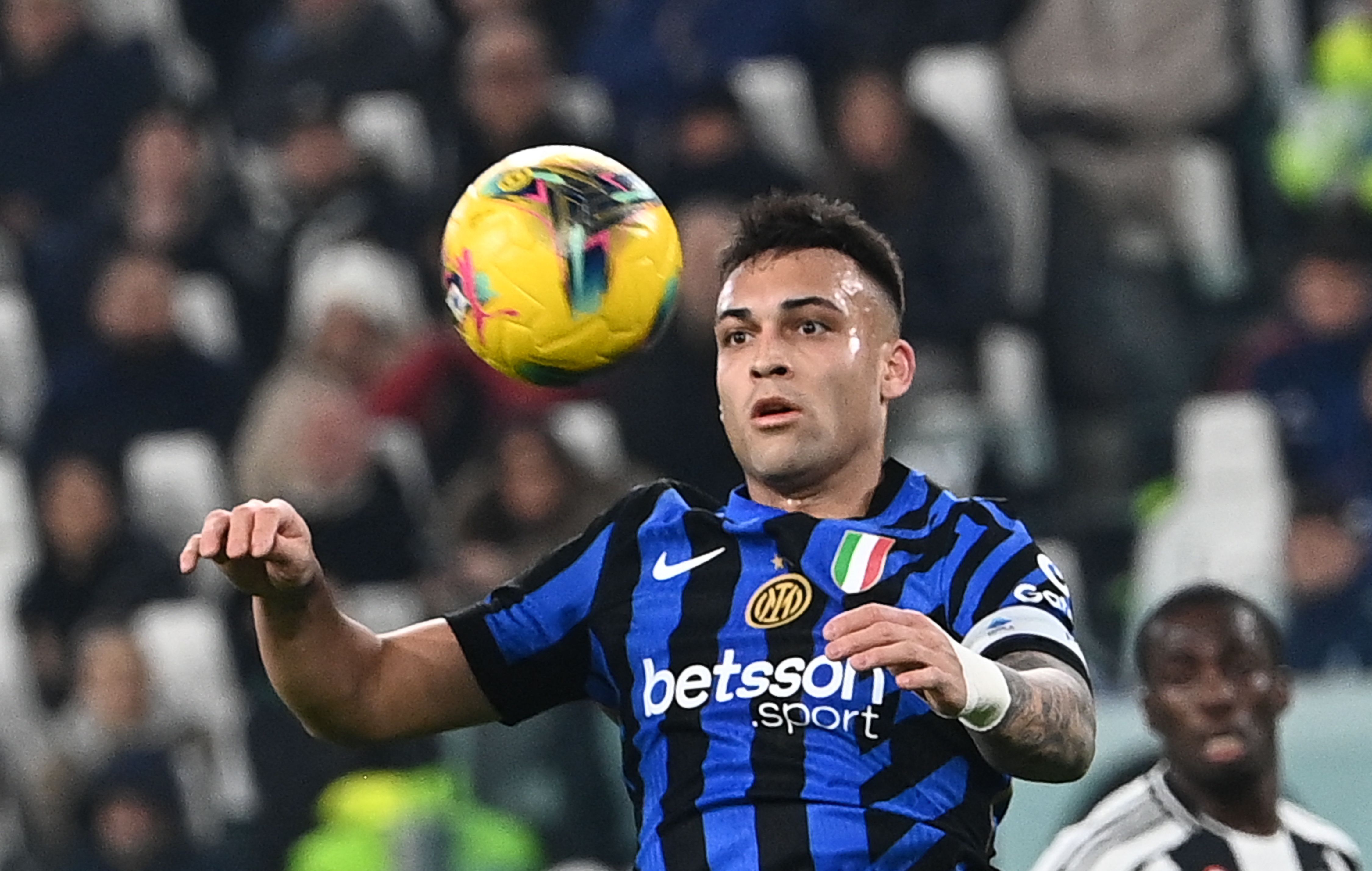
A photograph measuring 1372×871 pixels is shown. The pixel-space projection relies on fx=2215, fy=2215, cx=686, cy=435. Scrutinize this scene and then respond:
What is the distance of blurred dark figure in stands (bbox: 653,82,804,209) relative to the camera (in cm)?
753

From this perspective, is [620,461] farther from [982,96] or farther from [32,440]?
[32,440]

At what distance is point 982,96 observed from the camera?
7582 mm

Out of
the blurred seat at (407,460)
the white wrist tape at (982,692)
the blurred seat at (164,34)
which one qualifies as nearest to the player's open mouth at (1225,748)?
the white wrist tape at (982,692)

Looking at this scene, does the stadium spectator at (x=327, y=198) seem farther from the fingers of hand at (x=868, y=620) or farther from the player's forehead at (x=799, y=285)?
the fingers of hand at (x=868, y=620)

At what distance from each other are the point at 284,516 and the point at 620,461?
423 cm

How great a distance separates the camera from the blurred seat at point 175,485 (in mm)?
8359

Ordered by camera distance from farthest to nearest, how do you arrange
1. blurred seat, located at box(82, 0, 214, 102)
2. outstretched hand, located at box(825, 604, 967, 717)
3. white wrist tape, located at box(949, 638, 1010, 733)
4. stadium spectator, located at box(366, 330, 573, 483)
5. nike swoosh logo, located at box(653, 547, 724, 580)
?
blurred seat, located at box(82, 0, 214, 102), stadium spectator, located at box(366, 330, 573, 483), nike swoosh logo, located at box(653, 547, 724, 580), white wrist tape, located at box(949, 638, 1010, 733), outstretched hand, located at box(825, 604, 967, 717)

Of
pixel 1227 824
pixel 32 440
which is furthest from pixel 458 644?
pixel 32 440

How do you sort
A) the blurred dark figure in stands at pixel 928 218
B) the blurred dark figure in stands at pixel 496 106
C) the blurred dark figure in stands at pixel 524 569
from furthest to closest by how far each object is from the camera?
the blurred dark figure in stands at pixel 496 106 → the blurred dark figure in stands at pixel 928 218 → the blurred dark figure in stands at pixel 524 569

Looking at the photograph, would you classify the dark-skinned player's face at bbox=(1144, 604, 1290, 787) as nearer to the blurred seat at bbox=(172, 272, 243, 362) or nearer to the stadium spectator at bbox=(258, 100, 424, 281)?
the stadium spectator at bbox=(258, 100, 424, 281)

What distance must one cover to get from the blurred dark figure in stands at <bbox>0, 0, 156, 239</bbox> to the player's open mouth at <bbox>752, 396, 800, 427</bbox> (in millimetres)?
6652

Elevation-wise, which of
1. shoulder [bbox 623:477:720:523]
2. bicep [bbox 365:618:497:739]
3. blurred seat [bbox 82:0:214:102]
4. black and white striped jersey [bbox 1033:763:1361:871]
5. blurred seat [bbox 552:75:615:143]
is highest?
blurred seat [bbox 82:0:214:102]

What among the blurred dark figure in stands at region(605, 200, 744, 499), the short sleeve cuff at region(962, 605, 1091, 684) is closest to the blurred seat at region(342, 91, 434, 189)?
the blurred dark figure in stands at region(605, 200, 744, 499)

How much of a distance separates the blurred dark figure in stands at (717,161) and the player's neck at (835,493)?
405 cm
